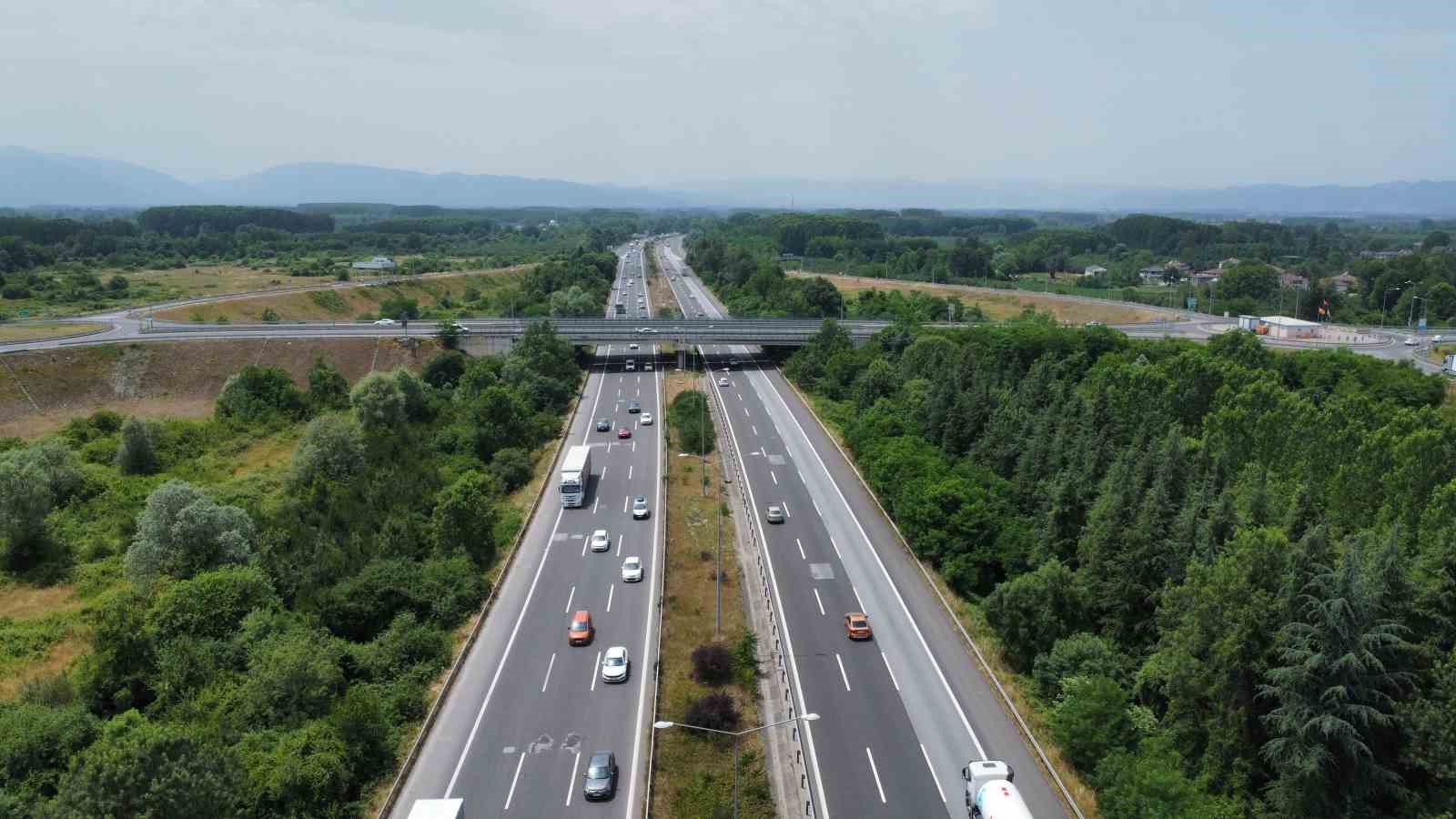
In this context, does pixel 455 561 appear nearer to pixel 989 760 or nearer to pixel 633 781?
pixel 633 781

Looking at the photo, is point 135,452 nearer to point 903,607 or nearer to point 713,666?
point 713,666

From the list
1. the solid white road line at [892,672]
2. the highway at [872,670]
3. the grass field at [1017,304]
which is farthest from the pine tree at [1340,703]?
the grass field at [1017,304]

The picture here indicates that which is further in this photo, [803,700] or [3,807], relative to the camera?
[803,700]

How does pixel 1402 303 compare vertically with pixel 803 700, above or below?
above

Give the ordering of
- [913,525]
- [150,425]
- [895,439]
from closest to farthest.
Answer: [913,525], [895,439], [150,425]

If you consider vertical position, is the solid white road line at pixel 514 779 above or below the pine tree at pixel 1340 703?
below

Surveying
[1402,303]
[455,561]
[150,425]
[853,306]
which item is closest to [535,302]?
[853,306]

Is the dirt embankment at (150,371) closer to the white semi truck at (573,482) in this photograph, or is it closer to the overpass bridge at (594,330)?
the overpass bridge at (594,330)
